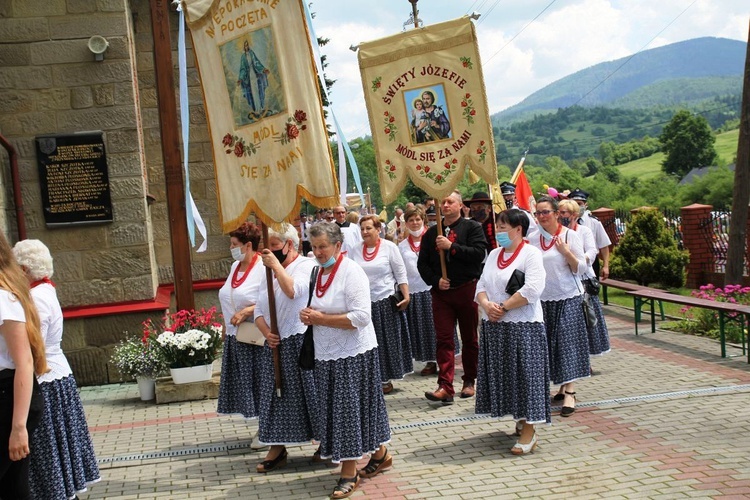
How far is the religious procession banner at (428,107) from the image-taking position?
8596mm

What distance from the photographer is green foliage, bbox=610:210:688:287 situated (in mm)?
18516

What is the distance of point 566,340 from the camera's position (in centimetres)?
859

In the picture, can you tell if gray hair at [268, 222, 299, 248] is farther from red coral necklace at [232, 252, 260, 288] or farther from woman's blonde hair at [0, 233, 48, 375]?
woman's blonde hair at [0, 233, 48, 375]

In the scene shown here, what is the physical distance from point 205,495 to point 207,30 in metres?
3.52

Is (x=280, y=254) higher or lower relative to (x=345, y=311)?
higher

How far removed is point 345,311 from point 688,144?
114494mm

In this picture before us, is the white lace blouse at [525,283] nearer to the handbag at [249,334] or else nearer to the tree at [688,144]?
the handbag at [249,334]

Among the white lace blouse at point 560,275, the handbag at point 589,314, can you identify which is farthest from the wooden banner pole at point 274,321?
the handbag at point 589,314

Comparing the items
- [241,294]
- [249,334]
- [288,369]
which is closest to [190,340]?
[241,294]

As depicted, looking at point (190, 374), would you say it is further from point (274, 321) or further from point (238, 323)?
point (274, 321)

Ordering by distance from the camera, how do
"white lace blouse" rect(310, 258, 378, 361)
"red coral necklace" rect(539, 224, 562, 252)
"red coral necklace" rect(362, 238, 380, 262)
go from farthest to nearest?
1. "red coral necklace" rect(362, 238, 380, 262)
2. "red coral necklace" rect(539, 224, 562, 252)
3. "white lace blouse" rect(310, 258, 378, 361)

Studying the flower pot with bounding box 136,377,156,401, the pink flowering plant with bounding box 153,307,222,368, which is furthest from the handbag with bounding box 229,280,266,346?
the flower pot with bounding box 136,377,156,401

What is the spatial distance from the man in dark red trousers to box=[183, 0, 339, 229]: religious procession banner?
2.52m

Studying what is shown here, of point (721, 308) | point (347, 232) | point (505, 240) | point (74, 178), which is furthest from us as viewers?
point (347, 232)
